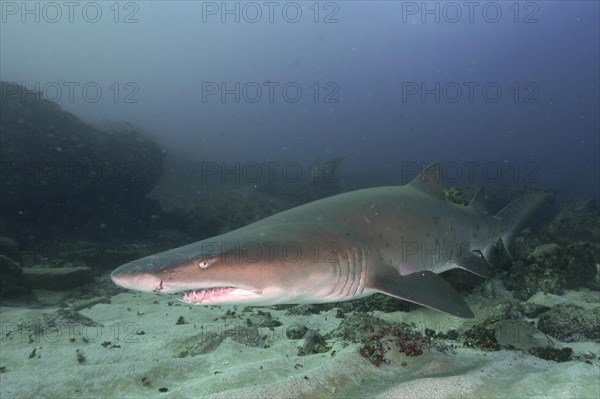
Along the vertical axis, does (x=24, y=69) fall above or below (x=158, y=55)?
below

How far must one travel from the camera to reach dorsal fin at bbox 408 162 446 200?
5.20 m

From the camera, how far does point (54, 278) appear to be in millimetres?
8383

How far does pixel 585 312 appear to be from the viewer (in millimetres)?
4008

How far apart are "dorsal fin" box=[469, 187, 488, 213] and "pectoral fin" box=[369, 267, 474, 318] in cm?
246

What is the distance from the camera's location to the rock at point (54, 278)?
8.21 m

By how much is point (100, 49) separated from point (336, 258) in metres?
152

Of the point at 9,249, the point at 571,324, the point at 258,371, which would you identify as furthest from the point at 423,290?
the point at 9,249

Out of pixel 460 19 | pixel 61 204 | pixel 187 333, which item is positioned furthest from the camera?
pixel 460 19

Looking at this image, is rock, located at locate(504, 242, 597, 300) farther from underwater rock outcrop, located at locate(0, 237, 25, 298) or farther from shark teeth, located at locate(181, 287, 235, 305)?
underwater rock outcrop, located at locate(0, 237, 25, 298)

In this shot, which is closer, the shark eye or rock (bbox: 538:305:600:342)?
the shark eye

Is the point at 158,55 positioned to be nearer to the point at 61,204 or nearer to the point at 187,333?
the point at 61,204

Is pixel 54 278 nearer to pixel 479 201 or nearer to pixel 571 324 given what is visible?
pixel 479 201

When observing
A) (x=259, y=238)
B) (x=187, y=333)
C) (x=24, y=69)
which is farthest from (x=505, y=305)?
(x=24, y=69)

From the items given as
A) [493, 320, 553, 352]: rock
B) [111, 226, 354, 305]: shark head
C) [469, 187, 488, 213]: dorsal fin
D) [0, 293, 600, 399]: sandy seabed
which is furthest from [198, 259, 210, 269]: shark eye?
[469, 187, 488, 213]: dorsal fin
